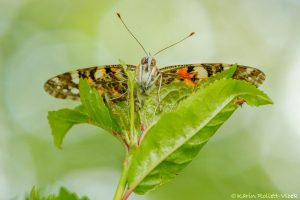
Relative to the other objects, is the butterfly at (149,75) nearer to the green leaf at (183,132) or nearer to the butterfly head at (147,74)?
the butterfly head at (147,74)

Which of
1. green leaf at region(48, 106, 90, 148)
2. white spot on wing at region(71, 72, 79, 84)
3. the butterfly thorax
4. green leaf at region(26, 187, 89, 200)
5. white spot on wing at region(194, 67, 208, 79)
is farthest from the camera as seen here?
white spot on wing at region(71, 72, 79, 84)

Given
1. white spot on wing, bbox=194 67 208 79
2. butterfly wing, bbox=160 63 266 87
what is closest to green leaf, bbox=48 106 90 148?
butterfly wing, bbox=160 63 266 87

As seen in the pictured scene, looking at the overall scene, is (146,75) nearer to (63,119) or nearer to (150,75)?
(150,75)

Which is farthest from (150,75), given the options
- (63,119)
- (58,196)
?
(58,196)

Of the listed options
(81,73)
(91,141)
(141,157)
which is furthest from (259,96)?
(91,141)

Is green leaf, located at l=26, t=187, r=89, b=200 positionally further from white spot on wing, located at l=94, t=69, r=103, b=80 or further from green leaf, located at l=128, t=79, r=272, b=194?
white spot on wing, located at l=94, t=69, r=103, b=80
